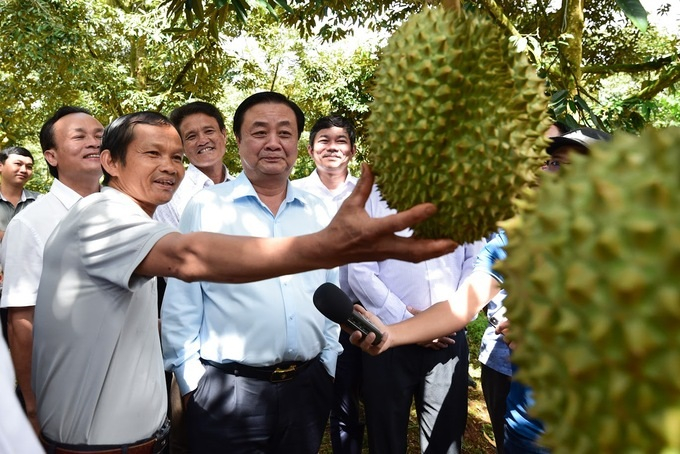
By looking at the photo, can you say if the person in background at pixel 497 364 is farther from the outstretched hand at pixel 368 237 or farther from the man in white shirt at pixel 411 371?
the outstretched hand at pixel 368 237

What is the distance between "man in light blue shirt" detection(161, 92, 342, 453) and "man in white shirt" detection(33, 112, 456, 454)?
34 centimetres

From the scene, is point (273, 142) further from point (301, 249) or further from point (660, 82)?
point (660, 82)

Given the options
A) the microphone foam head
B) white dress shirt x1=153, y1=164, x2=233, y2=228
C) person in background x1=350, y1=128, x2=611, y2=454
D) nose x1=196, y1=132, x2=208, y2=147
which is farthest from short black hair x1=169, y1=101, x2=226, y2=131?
the microphone foam head

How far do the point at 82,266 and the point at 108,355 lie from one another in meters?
0.32

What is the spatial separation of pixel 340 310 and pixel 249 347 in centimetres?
65

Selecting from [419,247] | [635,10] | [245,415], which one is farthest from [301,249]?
[245,415]

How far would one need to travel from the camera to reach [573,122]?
7.11ft

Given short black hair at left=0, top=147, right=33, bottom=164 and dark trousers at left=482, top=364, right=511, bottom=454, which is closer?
dark trousers at left=482, top=364, right=511, bottom=454

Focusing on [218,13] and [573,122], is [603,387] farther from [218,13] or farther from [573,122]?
[218,13]

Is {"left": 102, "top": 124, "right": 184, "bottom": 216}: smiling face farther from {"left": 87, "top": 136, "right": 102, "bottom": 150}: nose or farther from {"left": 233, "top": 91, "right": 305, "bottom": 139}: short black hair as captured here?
{"left": 87, "top": 136, "right": 102, "bottom": 150}: nose

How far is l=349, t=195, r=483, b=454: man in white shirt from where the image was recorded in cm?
296

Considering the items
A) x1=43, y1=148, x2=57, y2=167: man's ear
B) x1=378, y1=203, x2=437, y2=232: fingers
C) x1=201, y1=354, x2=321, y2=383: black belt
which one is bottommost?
x1=201, y1=354, x2=321, y2=383: black belt

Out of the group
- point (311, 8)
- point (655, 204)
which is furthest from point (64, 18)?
point (655, 204)

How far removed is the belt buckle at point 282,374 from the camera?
2422 millimetres
